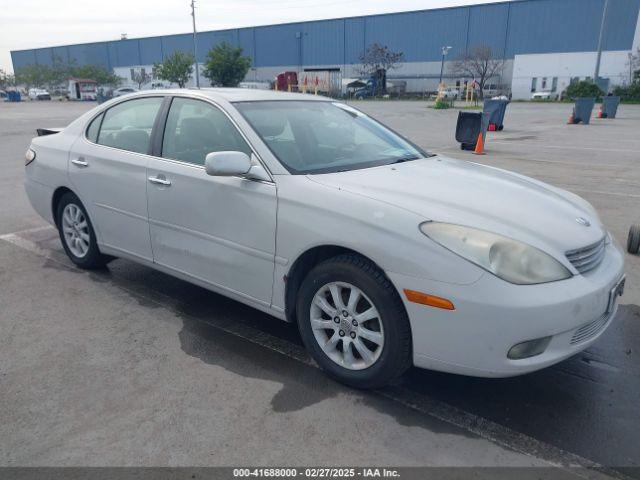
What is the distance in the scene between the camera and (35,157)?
4883 millimetres

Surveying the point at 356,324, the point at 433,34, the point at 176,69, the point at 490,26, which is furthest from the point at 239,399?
the point at 433,34

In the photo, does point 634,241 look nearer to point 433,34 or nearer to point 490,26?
point 490,26

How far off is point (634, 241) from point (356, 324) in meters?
3.69

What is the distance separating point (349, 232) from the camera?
2.71 meters

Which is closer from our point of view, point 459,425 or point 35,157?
point 459,425

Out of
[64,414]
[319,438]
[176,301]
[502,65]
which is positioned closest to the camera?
[319,438]

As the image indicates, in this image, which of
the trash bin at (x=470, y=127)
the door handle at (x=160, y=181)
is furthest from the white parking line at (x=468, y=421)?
the trash bin at (x=470, y=127)

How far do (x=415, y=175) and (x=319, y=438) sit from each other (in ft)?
5.43

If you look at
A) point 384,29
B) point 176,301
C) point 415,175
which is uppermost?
point 384,29

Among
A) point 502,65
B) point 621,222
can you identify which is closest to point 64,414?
point 621,222

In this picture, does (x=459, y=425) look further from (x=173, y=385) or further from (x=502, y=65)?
(x=502, y=65)

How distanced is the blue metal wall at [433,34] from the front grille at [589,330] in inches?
2438

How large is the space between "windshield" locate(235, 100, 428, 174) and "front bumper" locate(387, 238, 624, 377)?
108 cm

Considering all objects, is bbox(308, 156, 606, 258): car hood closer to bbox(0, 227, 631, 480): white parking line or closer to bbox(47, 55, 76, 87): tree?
bbox(0, 227, 631, 480): white parking line
